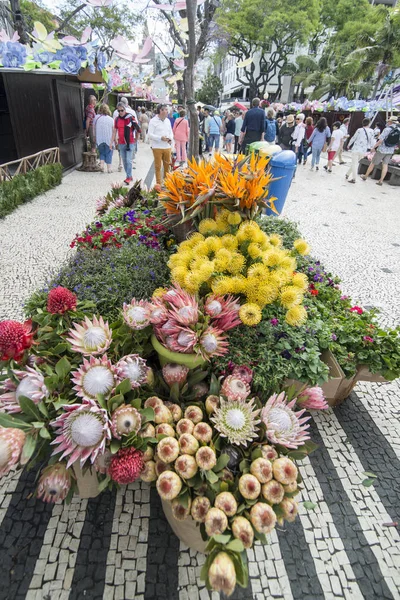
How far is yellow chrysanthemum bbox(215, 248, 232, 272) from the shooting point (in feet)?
5.98

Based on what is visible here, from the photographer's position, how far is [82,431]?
1.30 meters

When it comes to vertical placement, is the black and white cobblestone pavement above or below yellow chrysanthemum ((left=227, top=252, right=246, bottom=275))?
below

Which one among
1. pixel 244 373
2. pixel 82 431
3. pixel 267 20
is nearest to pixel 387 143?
pixel 244 373

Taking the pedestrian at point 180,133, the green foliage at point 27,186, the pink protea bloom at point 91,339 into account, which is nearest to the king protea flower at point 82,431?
the pink protea bloom at point 91,339

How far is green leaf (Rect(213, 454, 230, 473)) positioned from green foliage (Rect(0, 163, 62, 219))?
5912 mm

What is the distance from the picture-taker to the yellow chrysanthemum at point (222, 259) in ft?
5.98

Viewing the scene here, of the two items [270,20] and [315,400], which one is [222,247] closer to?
[315,400]

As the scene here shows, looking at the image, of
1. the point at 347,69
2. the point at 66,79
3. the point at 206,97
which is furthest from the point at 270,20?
the point at 66,79

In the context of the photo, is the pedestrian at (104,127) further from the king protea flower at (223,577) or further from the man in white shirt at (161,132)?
the king protea flower at (223,577)

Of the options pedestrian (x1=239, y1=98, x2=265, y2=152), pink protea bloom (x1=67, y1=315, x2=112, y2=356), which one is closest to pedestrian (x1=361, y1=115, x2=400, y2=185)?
pedestrian (x1=239, y1=98, x2=265, y2=152)

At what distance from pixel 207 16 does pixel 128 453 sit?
12382 mm

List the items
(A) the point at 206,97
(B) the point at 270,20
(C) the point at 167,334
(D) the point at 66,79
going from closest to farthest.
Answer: (C) the point at 167,334 < (D) the point at 66,79 < (B) the point at 270,20 < (A) the point at 206,97

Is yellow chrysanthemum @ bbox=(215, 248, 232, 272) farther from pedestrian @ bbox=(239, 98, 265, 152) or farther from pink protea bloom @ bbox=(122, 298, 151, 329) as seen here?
pedestrian @ bbox=(239, 98, 265, 152)

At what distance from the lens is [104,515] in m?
1.77
